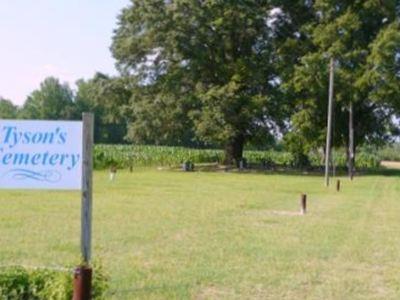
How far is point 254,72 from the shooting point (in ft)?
164

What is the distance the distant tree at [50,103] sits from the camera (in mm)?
117938

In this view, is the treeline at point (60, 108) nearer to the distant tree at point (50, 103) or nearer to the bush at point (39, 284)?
the distant tree at point (50, 103)

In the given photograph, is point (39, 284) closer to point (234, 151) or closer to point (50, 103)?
point (234, 151)

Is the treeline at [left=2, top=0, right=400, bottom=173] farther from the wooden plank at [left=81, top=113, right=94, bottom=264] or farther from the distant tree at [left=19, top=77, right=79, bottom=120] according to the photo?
the distant tree at [left=19, top=77, right=79, bottom=120]

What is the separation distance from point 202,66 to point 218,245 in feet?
127

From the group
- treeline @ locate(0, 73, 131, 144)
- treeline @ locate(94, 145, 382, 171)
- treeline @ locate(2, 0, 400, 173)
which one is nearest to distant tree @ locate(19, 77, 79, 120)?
treeline @ locate(0, 73, 131, 144)

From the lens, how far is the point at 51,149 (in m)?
7.20

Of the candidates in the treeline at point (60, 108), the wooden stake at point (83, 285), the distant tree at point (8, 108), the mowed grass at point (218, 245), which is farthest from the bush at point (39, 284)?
the distant tree at point (8, 108)

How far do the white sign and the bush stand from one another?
0.95 m

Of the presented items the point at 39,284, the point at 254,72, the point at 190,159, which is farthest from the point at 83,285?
the point at 190,159

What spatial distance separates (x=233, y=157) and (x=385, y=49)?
1398 centimetres

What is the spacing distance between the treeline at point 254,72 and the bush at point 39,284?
40.7m

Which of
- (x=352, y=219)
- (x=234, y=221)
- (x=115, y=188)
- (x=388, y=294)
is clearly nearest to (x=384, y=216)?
(x=352, y=219)

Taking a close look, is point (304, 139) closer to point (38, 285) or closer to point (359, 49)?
point (359, 49)
